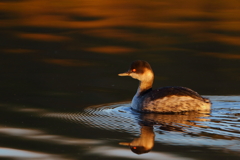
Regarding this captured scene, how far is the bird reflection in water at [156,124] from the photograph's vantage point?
24.8 feet

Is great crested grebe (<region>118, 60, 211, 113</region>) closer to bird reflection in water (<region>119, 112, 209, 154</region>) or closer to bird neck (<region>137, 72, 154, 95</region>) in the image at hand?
bird reflection in water (<region>119, 112, 209, 154</region>)

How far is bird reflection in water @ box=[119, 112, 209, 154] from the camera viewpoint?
7.57 m

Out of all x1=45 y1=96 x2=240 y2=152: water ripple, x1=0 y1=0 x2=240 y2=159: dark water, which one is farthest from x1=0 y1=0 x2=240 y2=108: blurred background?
x1=45 y1=96 x2=240 y2=152: water ripple

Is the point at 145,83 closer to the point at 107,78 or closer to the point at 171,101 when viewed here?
the point at 171,101

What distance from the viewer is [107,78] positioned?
1299 centimetres

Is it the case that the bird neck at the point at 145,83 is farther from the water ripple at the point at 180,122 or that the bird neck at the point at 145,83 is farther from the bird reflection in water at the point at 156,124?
the bird reflection in water at the point at 156,124

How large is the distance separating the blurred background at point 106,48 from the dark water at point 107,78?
1.1 inches

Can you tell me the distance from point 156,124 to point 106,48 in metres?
8.58

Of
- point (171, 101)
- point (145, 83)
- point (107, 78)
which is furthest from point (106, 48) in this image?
point (171, 101)

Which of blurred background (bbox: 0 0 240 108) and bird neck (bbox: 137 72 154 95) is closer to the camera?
bird neck (bbox: 137 72 154 95)

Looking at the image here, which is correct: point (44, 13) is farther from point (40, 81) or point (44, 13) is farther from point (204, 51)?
point (40, 81)

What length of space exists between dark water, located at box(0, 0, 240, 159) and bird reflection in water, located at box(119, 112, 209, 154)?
0.7 inches

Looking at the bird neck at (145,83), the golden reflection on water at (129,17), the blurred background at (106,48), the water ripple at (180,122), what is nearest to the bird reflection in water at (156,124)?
the water ripple at (180,122)

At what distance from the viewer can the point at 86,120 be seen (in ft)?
30.3
